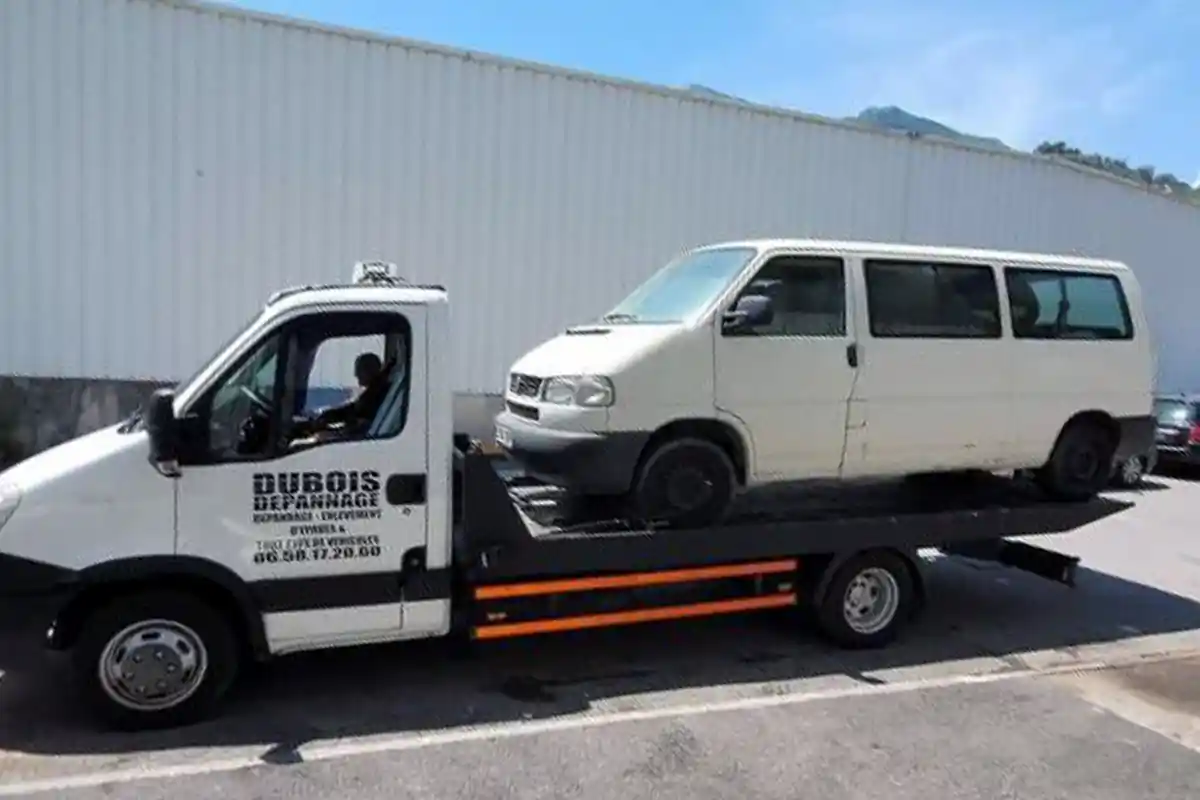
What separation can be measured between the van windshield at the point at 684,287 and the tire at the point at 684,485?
80cm

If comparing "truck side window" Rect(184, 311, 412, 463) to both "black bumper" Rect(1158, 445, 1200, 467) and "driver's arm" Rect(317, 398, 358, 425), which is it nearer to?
"driver's arm" Rect(317, 398, 358, 425)

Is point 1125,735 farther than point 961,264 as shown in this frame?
No

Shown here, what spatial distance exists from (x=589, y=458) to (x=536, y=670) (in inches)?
53.7

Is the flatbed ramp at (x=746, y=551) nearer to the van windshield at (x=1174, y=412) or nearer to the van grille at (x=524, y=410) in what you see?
the van grille at (x=524, y=410)

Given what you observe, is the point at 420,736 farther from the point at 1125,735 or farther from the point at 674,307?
the point at 1125,735

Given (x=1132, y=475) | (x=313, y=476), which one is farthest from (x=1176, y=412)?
(x=313, y=476)

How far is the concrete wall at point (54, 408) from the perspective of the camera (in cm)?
1034

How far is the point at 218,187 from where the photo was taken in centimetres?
1088

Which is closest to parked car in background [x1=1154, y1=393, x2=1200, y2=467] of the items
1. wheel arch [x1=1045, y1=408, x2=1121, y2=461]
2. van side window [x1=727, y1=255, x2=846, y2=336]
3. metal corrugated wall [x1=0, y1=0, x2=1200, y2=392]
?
metal corrugated wall [x1=0, y1=0, x2=1200, y2=392]

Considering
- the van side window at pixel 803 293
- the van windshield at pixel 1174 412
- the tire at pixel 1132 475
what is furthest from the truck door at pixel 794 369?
the van windshield at pixel 1174 412

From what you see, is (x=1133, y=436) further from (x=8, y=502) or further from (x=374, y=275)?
(x=8, y=502)

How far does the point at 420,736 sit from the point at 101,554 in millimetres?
1742

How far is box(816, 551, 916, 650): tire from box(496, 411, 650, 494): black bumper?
1712mm

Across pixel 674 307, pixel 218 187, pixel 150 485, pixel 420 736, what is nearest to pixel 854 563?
pixel 674 307
